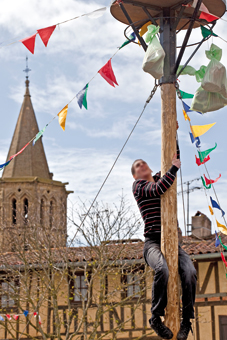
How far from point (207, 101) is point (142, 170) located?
81 cm

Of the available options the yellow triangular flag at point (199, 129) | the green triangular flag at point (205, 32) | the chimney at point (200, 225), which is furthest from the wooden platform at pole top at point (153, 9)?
the chimney at point (200, 225)

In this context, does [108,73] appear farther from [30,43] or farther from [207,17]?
[207,17]

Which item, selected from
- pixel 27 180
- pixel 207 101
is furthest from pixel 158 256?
pixel 27 180

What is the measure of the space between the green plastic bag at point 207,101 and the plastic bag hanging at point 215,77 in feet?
0.33

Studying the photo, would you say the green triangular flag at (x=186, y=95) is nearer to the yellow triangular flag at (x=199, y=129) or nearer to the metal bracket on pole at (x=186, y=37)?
the yellow triangular flag at (x=199, y=129)

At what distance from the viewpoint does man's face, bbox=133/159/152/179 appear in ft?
15.8

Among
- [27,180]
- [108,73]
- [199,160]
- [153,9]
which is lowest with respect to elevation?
[199,160]

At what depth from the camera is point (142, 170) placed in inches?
190

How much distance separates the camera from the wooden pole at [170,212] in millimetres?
4387

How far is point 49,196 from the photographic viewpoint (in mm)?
54812

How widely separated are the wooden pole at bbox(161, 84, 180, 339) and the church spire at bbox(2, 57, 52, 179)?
5002 cm

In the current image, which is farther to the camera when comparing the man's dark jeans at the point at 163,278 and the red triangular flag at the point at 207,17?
the red triangular flag at the point at 207,17

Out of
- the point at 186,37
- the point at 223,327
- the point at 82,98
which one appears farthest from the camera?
the point at 223,327

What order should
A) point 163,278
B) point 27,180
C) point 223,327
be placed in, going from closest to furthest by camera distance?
point 163,278 < point 223,327 < point 27,180
